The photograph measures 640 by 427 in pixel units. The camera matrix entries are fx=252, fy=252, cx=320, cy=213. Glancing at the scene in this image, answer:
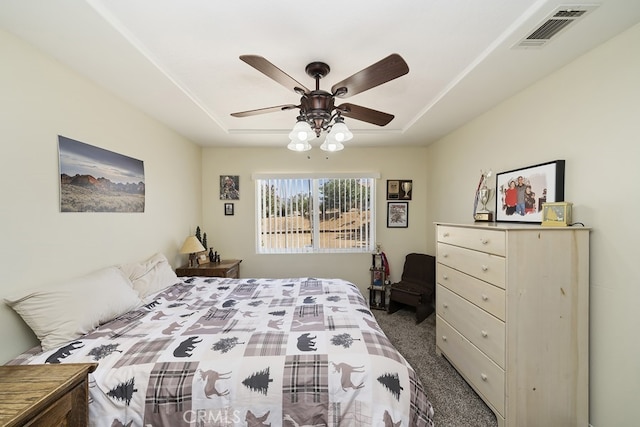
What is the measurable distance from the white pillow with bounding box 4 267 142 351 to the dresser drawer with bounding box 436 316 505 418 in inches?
105

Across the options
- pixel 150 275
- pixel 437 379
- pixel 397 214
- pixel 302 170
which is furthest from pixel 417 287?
pixel 150 275

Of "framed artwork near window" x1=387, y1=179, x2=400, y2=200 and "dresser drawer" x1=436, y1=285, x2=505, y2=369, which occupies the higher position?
"framed artwork near window" x1=387, y1=179, x2=400, y2=200

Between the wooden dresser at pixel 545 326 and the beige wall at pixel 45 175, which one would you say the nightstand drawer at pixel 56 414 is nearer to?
the beige wall at pixel 45 175

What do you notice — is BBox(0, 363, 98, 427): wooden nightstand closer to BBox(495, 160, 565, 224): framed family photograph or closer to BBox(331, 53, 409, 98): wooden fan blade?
BBox(331, 53, 409, 98): wooden fan blade

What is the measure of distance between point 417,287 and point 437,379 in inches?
53.4

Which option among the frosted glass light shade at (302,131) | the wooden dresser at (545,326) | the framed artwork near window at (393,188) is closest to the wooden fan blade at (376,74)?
the frosted glass light shade at (302,131)

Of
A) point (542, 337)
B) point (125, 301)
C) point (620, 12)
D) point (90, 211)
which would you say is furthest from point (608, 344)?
point (90, 211)

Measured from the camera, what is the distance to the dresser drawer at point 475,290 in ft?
5.62

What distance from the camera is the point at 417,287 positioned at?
11.3ft

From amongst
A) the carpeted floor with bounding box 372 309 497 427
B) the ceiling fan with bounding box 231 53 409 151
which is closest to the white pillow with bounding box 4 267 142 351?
the ceiling fan with bounding box 231 53 409 151

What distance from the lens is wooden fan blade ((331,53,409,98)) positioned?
1301mm

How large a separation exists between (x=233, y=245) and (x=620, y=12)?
14.1ft

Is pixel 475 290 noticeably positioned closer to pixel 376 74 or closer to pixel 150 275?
pixel 376 74

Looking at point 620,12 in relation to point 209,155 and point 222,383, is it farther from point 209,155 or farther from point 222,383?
point 209,155
